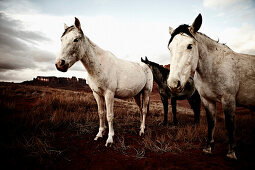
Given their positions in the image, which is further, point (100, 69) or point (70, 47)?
point (100, 69)

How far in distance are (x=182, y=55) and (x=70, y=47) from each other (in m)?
2.16

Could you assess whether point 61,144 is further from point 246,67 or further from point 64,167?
point 246,67

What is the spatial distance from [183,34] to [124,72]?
1862mm

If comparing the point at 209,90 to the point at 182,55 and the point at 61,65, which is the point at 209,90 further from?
the point at 61,65

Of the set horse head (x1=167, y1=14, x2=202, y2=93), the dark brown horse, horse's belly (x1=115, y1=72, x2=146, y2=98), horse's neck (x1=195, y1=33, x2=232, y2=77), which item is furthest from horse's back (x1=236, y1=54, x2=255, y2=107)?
the dark brown horse

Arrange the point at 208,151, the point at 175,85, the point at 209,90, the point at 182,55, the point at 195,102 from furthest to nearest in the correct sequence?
the point at 195,102
the point at 208,151
the point at 209,90
the point at 182,55
the point at 175,85

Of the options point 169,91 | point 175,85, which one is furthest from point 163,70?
point 175,85

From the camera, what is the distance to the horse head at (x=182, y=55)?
1.72 m

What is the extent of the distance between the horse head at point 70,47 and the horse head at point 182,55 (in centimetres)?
194

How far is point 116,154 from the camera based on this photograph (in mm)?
2518

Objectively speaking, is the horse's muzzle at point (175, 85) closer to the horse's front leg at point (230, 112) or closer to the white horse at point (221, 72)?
the white horse at point (221, 72)

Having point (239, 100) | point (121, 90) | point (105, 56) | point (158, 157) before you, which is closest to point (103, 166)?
point (158, 157)

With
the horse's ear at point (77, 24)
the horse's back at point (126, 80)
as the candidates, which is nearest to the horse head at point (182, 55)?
the horse's back at point (126, 80)

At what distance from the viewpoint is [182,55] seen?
1.88 m
